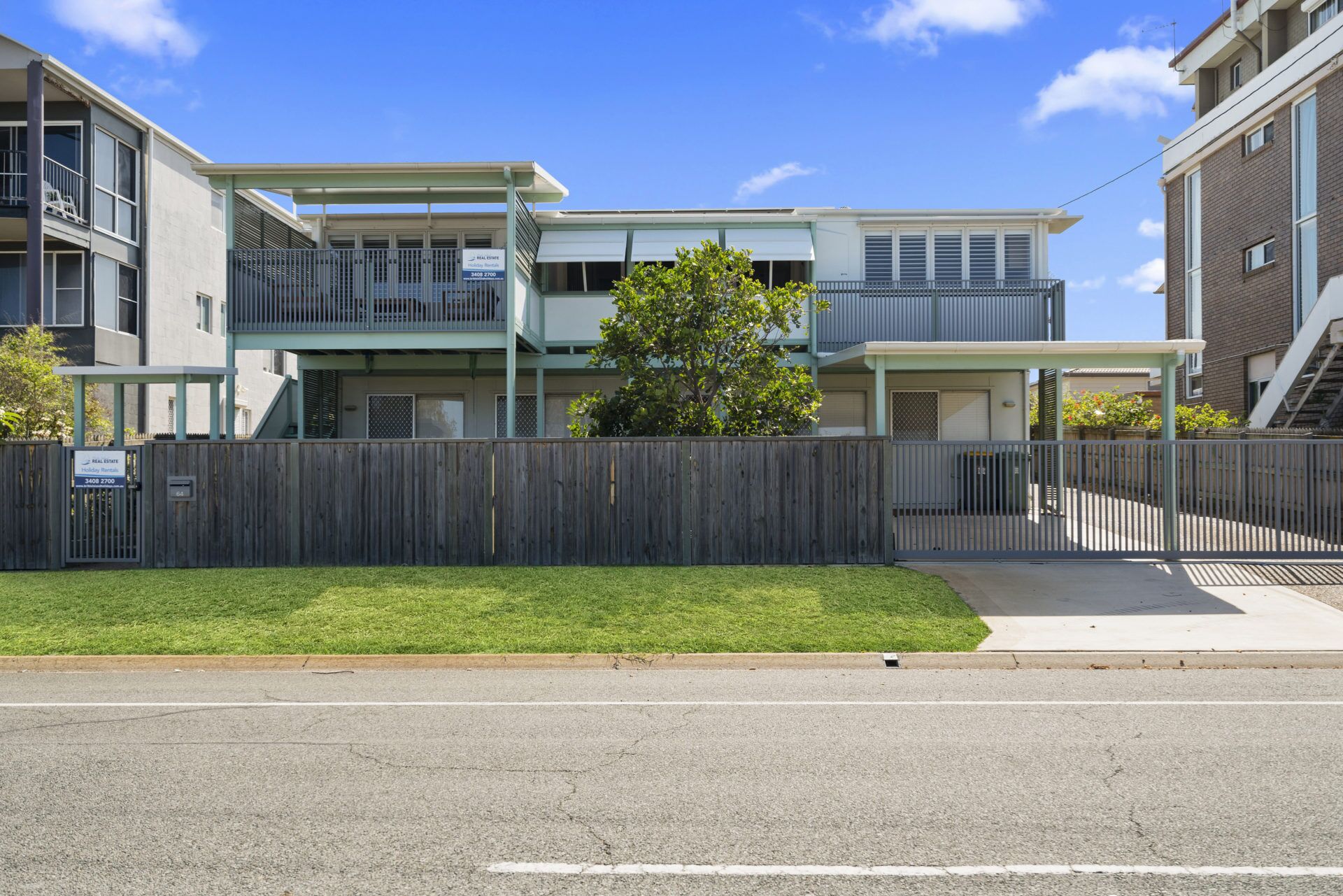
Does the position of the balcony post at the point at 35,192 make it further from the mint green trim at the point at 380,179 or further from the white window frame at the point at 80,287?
the mint green trim at the point at 380,179

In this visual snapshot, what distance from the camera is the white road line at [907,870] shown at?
4133 mm

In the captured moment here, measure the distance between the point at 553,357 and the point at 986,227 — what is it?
8.96m

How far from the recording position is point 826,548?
13.1 m

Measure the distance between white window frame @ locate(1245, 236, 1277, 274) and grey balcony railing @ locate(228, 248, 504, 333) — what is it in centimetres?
1988

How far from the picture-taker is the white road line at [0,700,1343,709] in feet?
23.7

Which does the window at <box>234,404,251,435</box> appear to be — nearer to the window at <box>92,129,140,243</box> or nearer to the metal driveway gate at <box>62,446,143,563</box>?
the window at <box>92,129,140,243</box>

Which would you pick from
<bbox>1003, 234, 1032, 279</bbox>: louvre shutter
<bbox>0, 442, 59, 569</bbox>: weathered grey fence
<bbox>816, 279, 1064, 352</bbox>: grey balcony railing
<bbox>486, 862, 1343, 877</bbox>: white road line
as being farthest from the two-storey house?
<bbox>486, 862, 1343, 877</bbox>: white road line

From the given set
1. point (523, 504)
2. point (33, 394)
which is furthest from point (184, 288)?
point (523, 504)

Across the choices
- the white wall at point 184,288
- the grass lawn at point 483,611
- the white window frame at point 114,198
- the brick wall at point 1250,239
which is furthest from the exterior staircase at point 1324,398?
the white window frame at point 114,198

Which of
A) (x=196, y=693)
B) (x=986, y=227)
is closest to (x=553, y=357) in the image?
(x=986, y=227)

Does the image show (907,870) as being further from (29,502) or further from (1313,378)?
(1313,378)

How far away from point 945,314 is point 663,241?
18.0 ft

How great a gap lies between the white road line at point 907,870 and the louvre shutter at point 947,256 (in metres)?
17.0

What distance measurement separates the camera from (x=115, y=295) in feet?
73.4
